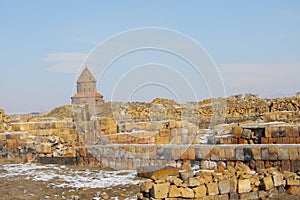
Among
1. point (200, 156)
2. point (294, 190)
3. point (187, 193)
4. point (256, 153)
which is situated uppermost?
point (256, 153)

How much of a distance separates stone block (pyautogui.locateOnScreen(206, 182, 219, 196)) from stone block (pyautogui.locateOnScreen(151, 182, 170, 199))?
74 cm

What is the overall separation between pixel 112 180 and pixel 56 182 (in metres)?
1.40

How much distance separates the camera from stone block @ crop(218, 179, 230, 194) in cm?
645

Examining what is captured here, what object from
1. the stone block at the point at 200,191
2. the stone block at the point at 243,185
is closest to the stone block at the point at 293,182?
the stone block at the point at 243,185

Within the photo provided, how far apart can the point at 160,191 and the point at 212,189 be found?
0.93m

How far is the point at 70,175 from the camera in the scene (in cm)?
998

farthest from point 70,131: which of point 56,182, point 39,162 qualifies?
point 56,182

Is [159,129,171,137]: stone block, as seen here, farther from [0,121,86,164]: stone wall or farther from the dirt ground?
the dirt ground

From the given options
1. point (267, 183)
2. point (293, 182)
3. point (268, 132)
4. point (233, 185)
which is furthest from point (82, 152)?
point (293, 182)

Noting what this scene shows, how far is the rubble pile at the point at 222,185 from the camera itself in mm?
6219

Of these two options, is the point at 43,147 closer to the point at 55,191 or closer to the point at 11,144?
the point at 11,144

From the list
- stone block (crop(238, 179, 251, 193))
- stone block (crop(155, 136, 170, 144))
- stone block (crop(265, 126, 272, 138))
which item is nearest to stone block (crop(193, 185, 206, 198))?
stone block (crop(238, 179, 251, 193))

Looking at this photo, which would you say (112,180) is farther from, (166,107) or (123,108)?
(166,107)

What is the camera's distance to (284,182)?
6965 millimetres
